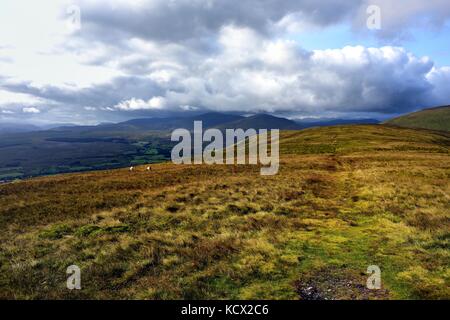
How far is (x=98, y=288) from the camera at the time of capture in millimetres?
12102

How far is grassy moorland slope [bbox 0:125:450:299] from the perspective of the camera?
1189 centimetres

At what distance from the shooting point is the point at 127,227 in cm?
1988

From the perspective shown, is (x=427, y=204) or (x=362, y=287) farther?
(x=427, y=204)

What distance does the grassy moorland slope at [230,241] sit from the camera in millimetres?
11891

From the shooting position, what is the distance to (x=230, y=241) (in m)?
16.5

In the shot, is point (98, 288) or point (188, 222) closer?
point (98, 288)
